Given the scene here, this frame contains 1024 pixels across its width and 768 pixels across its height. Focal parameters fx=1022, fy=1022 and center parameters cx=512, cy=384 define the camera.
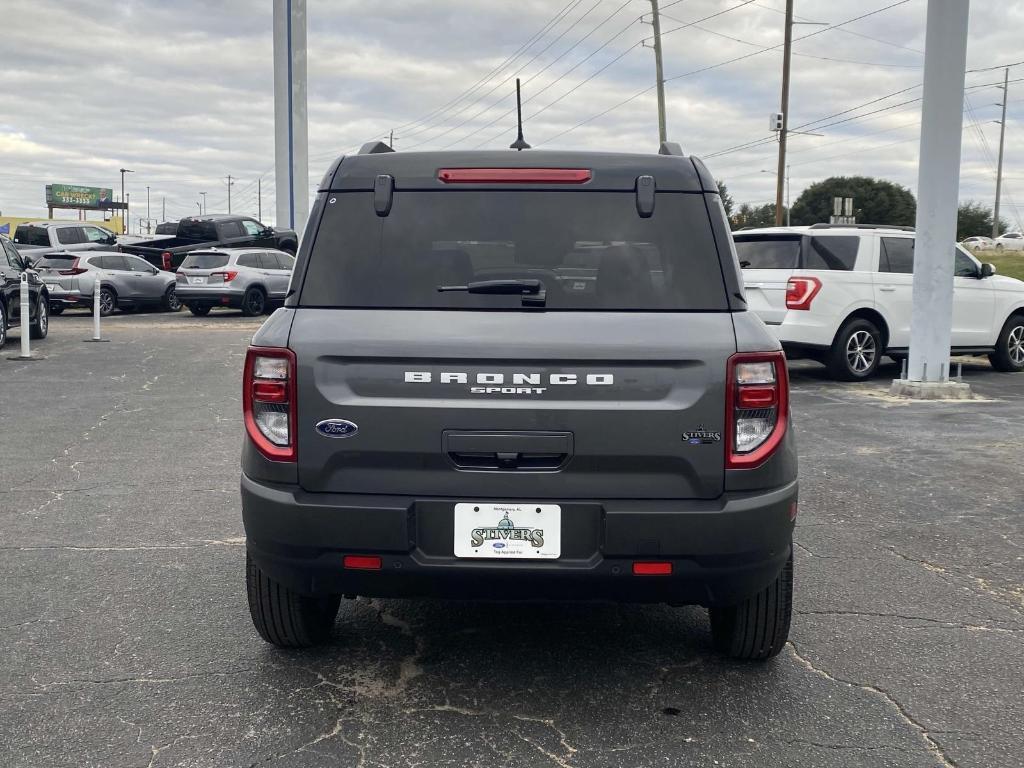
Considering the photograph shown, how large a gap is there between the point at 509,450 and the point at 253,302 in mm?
21551

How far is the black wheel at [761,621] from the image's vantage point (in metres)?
3.68

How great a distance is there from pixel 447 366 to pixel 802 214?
99.4m

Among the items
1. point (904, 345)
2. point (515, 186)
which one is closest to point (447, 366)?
point (515, 186)

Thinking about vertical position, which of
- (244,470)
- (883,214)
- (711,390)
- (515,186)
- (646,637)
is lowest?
(646,637)

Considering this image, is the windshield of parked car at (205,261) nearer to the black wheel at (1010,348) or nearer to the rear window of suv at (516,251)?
the black wheel at (1010,348)

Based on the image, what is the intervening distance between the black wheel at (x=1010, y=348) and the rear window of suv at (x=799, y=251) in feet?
9.87

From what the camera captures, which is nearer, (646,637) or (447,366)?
(447,366)

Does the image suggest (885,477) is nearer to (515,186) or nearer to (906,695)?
(906,695)

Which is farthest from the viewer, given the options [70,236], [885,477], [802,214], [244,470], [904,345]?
[802,214]

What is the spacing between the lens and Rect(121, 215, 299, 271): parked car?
26.9 metres

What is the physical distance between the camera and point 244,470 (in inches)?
138

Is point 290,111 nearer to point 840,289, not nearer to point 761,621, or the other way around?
point 840,289

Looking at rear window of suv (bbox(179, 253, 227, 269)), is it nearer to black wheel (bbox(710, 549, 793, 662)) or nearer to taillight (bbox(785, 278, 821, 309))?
taillight (bbox(785, 278, 821, 309))

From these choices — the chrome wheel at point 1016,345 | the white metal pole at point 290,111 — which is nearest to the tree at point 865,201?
the white metal pole at point 290,111
